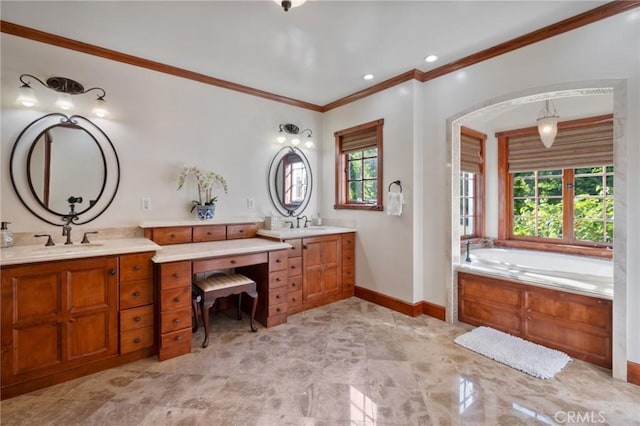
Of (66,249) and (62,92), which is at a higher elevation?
(62,92)

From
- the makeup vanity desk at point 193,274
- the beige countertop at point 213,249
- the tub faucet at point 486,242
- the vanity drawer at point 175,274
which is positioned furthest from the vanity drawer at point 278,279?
the tub faucet at point 486,242

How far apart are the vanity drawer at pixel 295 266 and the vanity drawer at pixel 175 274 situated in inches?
44.3

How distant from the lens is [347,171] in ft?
13.8

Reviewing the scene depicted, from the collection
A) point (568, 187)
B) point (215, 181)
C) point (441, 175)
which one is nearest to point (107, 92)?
point (215, 181)

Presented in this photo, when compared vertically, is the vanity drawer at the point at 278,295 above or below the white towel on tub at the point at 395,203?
below

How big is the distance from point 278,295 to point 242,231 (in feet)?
2.94

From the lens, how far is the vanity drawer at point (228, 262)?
2.49 meters

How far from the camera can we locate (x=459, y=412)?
1.77 m

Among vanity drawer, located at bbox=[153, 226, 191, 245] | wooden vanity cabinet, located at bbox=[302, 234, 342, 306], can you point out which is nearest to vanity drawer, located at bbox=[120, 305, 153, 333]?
vanity drawer, located at bbox=[153, 226, 191, 245]

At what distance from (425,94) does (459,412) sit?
295 centimetres

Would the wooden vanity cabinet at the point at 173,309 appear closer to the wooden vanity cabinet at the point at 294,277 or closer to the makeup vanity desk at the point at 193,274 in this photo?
the makeup vanity desk at the point at 193,274

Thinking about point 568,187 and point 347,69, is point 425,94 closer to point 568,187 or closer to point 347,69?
point 347,69

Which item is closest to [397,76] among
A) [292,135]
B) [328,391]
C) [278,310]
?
[292,135]

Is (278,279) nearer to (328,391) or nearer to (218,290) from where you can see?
(218,290)
